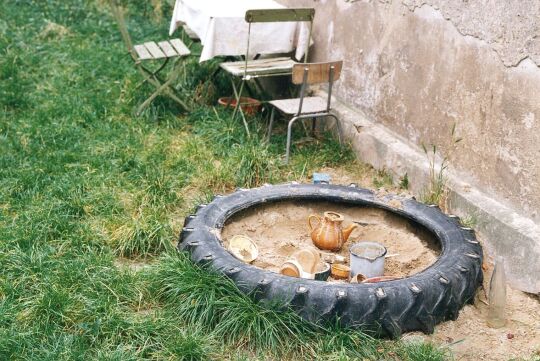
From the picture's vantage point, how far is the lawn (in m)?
4.34

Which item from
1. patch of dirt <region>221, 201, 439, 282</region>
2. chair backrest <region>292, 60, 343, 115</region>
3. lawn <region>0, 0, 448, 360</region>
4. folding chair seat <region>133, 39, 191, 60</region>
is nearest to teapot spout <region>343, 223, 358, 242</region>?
patch of dirt <region>221, 201, 439, 282</region>

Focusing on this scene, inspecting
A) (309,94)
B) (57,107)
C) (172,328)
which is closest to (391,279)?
(172,328)

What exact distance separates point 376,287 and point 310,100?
119 inches

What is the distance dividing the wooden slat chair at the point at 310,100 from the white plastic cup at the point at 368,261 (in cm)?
192

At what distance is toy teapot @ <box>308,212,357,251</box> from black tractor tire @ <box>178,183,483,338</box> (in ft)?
1.80

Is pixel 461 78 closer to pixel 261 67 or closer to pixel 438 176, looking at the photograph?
pixel 438 176

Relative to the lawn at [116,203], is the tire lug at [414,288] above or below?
above

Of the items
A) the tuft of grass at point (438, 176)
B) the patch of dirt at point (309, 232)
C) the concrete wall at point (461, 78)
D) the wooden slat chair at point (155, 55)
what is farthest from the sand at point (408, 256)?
the wooden slat chair at point (155, 55)

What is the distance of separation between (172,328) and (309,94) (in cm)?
382

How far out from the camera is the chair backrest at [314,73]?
6531mm

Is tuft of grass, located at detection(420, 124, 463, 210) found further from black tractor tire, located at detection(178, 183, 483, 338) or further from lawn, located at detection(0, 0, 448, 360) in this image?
lawn, located at detection(0, 0, 448, 360)

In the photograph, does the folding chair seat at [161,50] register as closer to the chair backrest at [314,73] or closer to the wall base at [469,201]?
the chair backrest at [314,73]

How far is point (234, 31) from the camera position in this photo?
7293 millimetres

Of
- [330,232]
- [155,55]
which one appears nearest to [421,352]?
[330,232]
